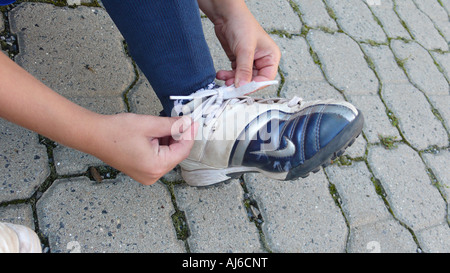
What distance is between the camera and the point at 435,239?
1423 mm

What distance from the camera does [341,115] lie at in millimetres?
1018

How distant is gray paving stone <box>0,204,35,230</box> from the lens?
1.05 meters

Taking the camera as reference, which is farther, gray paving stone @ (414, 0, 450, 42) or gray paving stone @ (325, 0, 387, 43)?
gray paving stone @ (414, 0, 450, 42)

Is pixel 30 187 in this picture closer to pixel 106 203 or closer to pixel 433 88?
pixel 106 203

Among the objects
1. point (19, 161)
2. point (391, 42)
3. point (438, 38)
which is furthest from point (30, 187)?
point (438, 38)

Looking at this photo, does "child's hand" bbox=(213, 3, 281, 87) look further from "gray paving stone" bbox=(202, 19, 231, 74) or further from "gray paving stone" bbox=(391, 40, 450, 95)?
"gray paving stone" bbox=(391, 40, 450, 95)

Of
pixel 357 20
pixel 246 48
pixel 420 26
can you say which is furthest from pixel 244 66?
pixel 420 26

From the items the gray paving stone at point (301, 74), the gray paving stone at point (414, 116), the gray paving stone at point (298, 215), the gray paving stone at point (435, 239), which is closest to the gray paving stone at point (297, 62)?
the gray paving stone at point (301, 74)

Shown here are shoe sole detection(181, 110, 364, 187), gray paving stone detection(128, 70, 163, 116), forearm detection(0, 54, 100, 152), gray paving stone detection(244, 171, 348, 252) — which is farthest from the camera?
gray paving stone detection(128, 70, 163, 116)

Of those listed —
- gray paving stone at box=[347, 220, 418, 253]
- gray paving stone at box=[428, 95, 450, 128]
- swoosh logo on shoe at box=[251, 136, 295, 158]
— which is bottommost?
gray paving stone at box=[347, 220, 418, 253]

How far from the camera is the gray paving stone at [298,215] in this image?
1.25 m

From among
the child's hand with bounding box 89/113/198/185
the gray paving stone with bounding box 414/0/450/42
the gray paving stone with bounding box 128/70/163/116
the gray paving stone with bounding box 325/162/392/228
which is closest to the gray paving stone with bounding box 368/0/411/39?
the gray paving stone with bounding box 414/0/450/42

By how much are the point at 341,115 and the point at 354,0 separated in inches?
54.2

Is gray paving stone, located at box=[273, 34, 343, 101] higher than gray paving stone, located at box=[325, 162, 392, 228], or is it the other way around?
gray paving stone, located at box=[273, 34, 343, 101]
